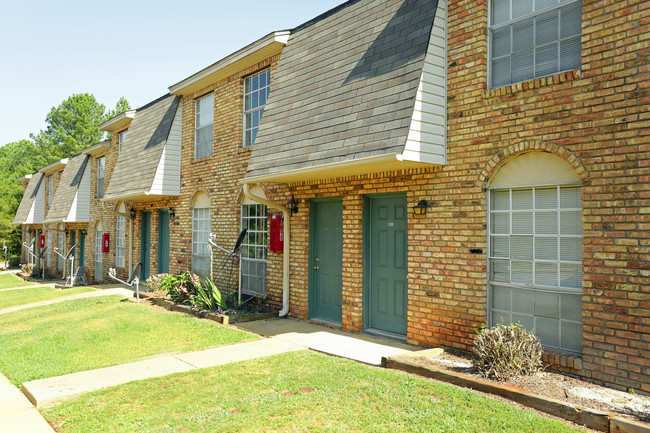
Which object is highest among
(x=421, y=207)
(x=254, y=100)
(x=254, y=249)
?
(x=254, y=100)

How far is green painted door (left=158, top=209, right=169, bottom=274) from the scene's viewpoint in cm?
1531

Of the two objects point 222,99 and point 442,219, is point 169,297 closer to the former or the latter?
point 222,99

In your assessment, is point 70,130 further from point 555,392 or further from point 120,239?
point 555,392

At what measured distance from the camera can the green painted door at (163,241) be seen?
50.2ft

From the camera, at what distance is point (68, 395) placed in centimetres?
567

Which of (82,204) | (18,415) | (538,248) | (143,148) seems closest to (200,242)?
(143,148)

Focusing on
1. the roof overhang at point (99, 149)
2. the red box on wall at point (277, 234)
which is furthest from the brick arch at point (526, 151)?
the roof overhang at point (99, 149)

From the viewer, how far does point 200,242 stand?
13359 millimetres

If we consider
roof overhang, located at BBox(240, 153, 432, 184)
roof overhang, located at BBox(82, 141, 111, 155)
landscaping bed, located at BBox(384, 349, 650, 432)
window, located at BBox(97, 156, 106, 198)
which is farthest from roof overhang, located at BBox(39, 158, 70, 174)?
landscaping bed, located at BBox(384, 349, 650, 432)

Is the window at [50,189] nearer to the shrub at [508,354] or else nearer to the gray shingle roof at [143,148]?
the gray shingle roof at [143,148]

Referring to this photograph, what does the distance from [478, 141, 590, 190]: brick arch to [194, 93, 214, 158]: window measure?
865 cm

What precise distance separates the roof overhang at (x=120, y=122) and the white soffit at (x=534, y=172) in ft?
49.8

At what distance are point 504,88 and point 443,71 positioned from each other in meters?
1.07

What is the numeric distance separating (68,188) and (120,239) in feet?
23.0
